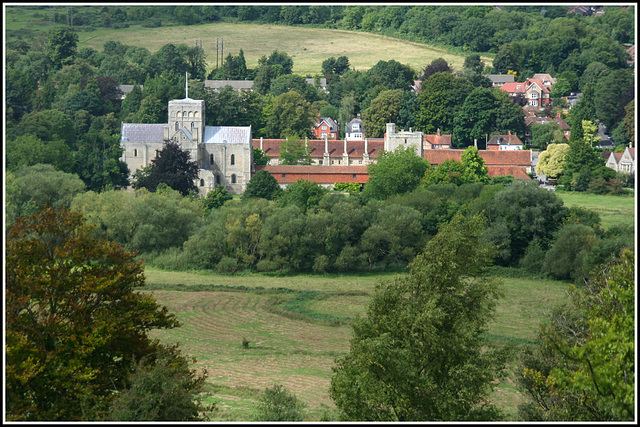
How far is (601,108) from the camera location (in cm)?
9738

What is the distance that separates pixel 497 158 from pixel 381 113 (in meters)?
17.6

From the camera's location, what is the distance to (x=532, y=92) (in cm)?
11269

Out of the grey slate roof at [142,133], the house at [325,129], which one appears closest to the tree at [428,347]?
the grey slate roof at [142,133]

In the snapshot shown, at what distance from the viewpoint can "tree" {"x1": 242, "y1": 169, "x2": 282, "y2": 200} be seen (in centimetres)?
6153

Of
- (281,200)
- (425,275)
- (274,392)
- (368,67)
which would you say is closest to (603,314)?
(425,275)

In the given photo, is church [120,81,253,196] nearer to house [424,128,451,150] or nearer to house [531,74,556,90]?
house [424,128,451,150]

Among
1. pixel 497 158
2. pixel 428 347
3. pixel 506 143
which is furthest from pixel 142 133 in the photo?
pixel 428 347

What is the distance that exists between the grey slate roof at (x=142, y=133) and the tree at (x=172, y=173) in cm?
1018

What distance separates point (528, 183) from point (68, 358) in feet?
133

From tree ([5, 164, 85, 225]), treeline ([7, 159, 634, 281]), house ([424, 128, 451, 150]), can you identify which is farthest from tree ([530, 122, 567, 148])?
tree ([5, 164, 85, 225])

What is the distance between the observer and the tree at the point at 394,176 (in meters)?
61.2

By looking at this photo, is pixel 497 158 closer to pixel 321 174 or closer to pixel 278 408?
pixel 321 174

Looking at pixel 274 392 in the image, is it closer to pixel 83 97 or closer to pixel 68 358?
pixel 68 358

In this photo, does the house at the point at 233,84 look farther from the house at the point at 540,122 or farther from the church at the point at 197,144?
the church at the point at 197,144
